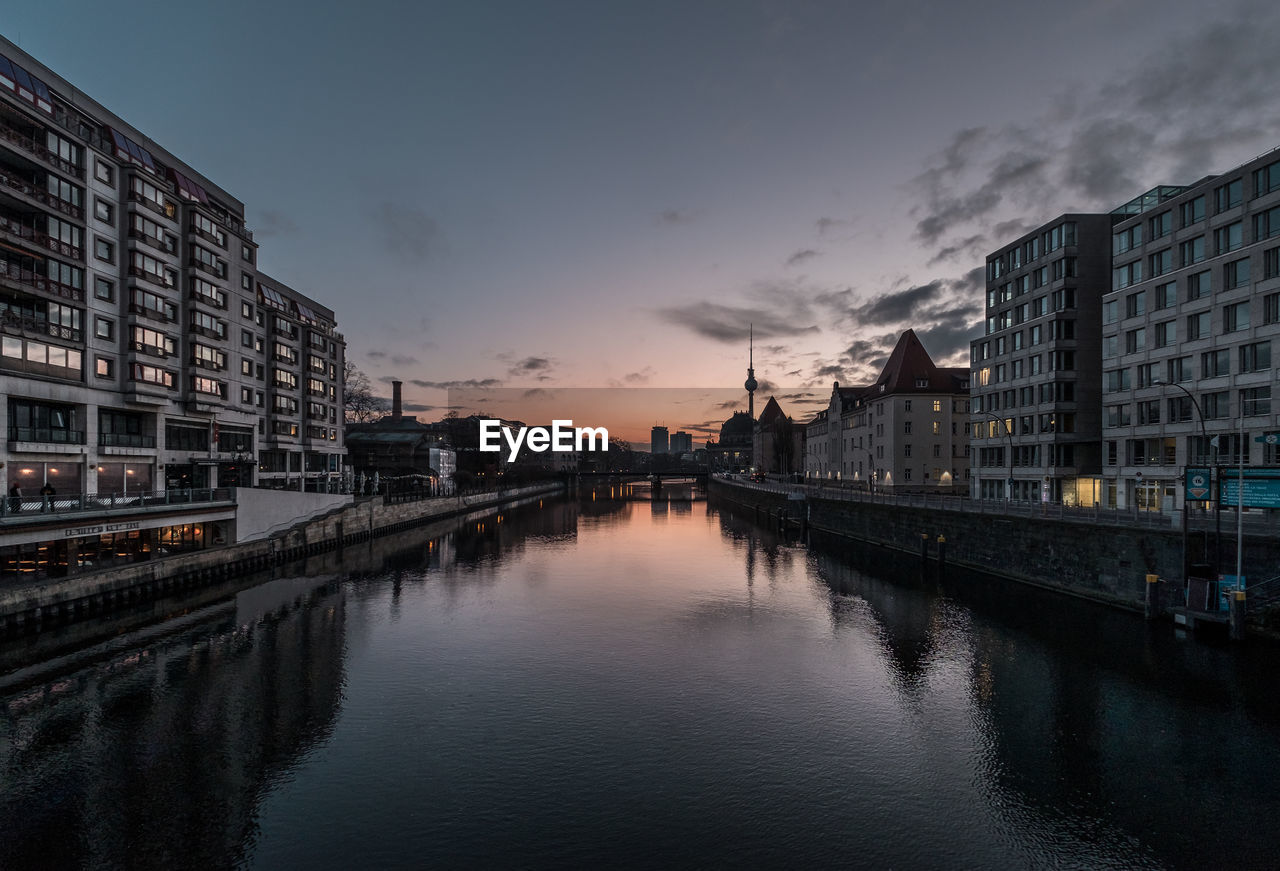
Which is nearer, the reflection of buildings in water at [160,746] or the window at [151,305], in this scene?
the reflection of buildings in water at [160,746]

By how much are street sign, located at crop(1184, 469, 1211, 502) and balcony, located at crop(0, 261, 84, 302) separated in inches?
2928

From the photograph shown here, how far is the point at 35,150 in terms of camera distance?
44094 millimetres

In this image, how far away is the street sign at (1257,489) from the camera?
33031mm

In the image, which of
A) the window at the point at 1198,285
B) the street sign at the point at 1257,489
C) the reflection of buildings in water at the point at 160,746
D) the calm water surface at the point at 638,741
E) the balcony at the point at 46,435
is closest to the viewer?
the reflection of buildings in water at the point at 160,746

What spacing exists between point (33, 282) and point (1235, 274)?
9107cm

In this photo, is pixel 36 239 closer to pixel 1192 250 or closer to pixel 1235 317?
pixel 1235 317

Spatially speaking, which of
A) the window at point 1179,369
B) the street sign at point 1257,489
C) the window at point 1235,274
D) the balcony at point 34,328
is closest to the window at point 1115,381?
the window at point 1179,369

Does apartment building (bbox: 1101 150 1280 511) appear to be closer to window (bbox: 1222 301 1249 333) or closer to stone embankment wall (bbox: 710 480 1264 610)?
window (bbox: 1222 301 1249 333)

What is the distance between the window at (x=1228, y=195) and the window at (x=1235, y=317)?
8194mm

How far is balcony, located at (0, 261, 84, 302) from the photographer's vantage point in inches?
1668

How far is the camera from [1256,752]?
2183cm

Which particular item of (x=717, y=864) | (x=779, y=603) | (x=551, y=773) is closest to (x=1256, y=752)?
(x=717, y=864)

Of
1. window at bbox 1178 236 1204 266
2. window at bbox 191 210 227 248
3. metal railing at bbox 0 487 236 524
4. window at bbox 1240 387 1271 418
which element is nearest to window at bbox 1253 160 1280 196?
window at bbox 1178 236 1204 266

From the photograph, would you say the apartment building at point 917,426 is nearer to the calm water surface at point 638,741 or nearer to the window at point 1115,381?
the window at point 1115,381
